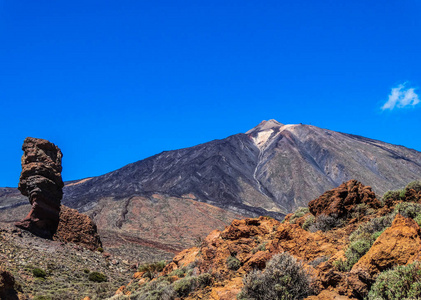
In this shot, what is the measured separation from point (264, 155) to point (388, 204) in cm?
12896

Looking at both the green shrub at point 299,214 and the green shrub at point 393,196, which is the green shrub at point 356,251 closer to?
the green shrub at point 393,196

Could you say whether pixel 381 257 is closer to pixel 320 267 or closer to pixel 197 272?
pixel 320 267

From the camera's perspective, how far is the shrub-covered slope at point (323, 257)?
5.67m

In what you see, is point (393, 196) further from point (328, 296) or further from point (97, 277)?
point (97, 277)

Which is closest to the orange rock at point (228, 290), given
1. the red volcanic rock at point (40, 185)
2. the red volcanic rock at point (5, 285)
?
the red volcanic rock at point (5, 285)

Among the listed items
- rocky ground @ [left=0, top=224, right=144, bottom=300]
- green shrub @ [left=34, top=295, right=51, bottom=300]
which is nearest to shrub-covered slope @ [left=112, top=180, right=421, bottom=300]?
green shrub @ [left=34, top=295, right=51, bottom=300]

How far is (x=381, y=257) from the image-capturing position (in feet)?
18.9

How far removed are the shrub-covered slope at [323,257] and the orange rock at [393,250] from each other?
0.01m

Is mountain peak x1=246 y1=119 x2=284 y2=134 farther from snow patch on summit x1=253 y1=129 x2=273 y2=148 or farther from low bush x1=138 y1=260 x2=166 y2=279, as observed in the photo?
low bush x1=138 y1=260 x2=166 y2=279

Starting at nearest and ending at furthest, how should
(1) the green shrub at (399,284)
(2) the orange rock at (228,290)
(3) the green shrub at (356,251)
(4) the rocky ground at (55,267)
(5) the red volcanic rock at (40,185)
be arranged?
(1) the green shrub at (399,284)
(3) the green shrub at (356,251)
(2) the orange rock at (228,290)
(4) the rocky ground at (55,267)
(5) the red volcanic rock at (40,185)

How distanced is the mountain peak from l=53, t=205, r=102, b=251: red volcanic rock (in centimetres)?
14930

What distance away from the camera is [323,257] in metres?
8.16

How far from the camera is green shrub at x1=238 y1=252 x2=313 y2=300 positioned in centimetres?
645

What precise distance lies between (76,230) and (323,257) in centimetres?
2427
